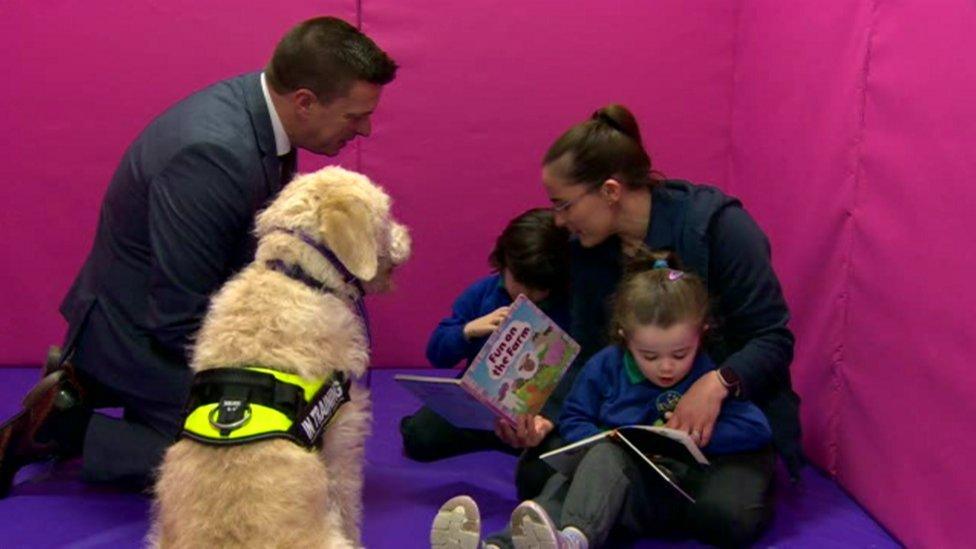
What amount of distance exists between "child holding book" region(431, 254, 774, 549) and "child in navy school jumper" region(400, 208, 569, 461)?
0.37 metres

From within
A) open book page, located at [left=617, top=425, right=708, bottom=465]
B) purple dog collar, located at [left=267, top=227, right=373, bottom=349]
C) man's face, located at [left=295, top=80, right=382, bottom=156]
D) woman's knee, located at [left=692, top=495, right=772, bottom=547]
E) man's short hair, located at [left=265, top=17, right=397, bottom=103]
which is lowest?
woman's knee, located at [left=692, top=495, right=772, bottom=547]

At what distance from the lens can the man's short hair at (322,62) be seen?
296 cm

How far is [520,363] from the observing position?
297 centimetres

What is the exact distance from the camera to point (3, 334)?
13.9 ft

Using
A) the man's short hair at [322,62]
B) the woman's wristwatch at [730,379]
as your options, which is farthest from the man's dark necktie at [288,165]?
the woman's wristwatch at [730,379]

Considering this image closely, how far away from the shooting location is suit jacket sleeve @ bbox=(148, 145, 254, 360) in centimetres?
280

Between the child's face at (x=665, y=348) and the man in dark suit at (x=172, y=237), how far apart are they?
1019 millimetres

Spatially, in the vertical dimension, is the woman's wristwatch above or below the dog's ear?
below

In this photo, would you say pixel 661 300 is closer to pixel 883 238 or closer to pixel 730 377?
pixel 730 377

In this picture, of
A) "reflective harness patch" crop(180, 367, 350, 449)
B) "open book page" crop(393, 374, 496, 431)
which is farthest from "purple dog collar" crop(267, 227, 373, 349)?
"open book page" crop(393, 374, 496, 431)

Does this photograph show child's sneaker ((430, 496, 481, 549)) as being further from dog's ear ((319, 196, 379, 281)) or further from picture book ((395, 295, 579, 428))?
dog's ear ((319, 196, 379, 281))

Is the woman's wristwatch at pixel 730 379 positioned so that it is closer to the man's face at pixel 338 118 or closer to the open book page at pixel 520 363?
the open book page at pixel 520 363

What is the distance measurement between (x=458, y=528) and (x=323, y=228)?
76 cm

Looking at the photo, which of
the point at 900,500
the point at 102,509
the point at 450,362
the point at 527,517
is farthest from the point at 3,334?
the point at 900,500
